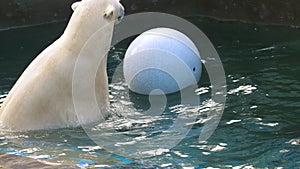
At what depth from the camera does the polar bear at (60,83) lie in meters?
4.89

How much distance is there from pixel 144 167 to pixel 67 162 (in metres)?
0.47

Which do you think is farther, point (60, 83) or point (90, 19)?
point (90, 19)

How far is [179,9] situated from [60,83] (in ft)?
15.5

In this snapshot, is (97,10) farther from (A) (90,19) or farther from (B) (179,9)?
(B) (179,9)

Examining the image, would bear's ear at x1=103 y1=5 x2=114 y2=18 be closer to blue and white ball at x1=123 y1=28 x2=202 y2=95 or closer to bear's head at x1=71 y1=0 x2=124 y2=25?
bear's head at x1=71 y1=0 x2=124 y2=25

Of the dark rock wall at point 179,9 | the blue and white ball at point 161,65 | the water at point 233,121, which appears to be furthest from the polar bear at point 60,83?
the dark rock wall at point 179,9

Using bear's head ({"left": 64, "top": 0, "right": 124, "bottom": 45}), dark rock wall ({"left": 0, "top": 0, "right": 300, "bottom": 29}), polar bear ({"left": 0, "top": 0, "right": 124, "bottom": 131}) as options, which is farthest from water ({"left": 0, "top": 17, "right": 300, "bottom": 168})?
bear's head ({"left": 64, "top": 0, "right": 124, "bottom": 45})

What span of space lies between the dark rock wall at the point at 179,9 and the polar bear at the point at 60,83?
12.2ft

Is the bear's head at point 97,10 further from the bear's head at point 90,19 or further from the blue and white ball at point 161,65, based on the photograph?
the blue and white ball at point 161,65

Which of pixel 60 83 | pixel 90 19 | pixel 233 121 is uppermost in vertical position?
pixel 90 19

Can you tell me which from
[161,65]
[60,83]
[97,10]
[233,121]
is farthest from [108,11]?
[233,121]

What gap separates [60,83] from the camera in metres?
4.95

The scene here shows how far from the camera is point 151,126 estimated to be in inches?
198

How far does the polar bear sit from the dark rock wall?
146 inches
